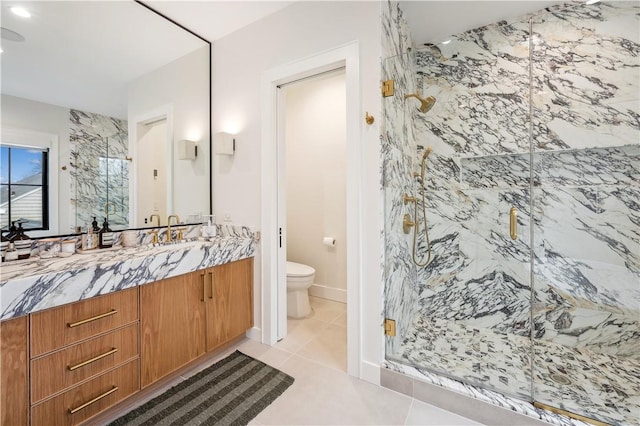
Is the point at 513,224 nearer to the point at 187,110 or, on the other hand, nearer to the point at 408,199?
the point at 408,199

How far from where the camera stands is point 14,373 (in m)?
1.11

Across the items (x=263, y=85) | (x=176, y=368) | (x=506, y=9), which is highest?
(x=506, y=9)

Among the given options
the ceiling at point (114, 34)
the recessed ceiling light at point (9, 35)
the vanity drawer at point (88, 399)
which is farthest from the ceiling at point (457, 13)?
the vanity drawer at point (88, 399)

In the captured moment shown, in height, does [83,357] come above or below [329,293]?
above

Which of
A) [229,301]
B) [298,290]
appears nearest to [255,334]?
[229,301]

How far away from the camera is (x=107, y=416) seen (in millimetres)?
1472

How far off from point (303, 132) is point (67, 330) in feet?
8.91

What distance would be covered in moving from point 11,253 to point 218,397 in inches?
52.3

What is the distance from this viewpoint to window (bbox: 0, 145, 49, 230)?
146cm

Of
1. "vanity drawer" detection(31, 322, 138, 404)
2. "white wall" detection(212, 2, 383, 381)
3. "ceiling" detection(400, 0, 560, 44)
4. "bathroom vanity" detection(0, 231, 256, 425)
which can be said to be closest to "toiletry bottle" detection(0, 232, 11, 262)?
"bathroom vanity" detection(0, 231, 256, 425)

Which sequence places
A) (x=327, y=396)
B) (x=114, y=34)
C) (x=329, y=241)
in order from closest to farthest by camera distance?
(x=327, y=396) < (x=114, y=34) < (x=329, y=241)

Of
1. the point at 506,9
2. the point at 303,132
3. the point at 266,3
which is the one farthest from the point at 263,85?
the point at 506,9

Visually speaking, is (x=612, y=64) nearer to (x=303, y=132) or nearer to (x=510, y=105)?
(x=510, y=105)

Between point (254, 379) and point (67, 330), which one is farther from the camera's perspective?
point (254, 379)
